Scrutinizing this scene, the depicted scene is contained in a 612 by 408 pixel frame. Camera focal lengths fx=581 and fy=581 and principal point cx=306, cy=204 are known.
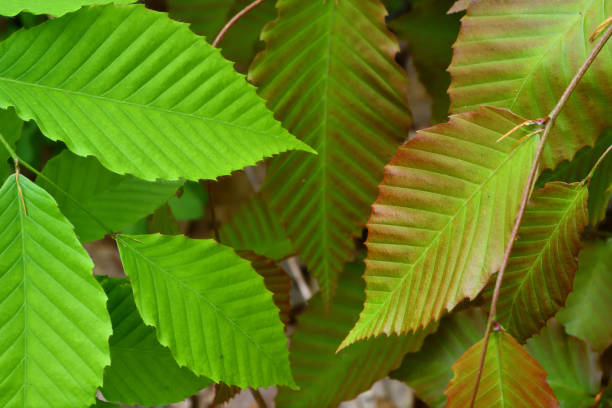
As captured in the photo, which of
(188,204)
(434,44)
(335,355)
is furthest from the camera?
(188,204)

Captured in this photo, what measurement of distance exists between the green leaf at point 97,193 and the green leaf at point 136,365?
0.08m

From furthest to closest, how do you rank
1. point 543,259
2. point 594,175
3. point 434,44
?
point 434,44 → point 594,175 → point 543,259

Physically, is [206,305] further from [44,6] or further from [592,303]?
[592,303]

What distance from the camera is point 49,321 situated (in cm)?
46

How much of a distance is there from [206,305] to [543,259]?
0.31m

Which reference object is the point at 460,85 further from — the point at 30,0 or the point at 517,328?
the point at 30,0

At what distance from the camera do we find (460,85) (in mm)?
552

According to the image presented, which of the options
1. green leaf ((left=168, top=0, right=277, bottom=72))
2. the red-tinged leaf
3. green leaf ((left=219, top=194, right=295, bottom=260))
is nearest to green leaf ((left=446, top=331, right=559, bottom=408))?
the red-tinged leaf

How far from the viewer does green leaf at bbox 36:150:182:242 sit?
64 cm

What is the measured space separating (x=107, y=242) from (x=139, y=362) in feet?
3.13

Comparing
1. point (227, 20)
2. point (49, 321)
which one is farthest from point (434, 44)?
point (49, 321)

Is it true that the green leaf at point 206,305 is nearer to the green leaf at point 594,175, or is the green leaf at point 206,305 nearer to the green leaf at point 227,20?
the green leaf at point 594,175

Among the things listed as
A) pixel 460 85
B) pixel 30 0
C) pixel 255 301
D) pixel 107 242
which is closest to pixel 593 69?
pixel 460 85

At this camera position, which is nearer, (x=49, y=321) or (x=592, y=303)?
(x=49, y=321)
